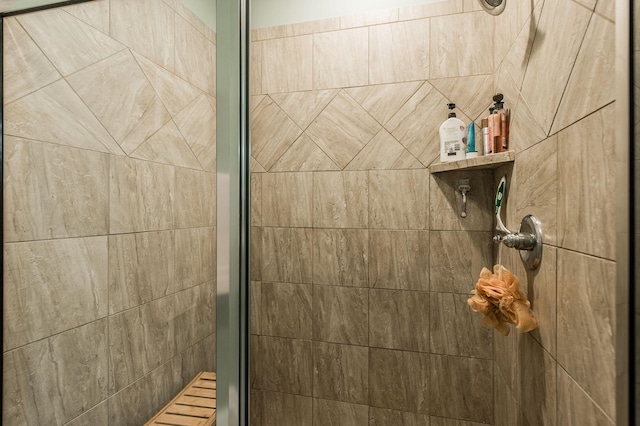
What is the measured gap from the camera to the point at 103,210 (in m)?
0.88

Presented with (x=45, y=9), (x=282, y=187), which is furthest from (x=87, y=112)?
(x=282, y=187)

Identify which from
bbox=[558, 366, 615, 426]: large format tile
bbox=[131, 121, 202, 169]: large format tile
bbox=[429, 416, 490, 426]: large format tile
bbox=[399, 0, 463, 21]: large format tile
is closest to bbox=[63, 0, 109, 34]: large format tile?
bbox=[131, 121, 202, 169]: large format tile

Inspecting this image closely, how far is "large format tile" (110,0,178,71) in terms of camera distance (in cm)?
89

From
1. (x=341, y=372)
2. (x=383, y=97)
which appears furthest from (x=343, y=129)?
(x=341, y=372)

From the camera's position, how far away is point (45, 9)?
77cm

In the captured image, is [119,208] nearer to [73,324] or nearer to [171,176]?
[171,176]

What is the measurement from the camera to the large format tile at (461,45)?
1.43m

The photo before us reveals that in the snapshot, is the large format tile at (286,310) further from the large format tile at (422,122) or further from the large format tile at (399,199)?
the large format tile at (422,122)

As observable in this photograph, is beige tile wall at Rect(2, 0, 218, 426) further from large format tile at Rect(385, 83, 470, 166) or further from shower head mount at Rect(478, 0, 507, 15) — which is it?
large format tile at Rect(385, 83, 470, 166)

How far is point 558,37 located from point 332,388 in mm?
1634

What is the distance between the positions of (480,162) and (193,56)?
1027mm

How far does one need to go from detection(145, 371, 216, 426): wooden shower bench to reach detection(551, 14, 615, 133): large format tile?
0.87 meters

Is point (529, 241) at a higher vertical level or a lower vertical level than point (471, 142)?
lower

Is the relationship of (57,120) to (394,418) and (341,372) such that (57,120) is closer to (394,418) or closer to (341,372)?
(341,372)
